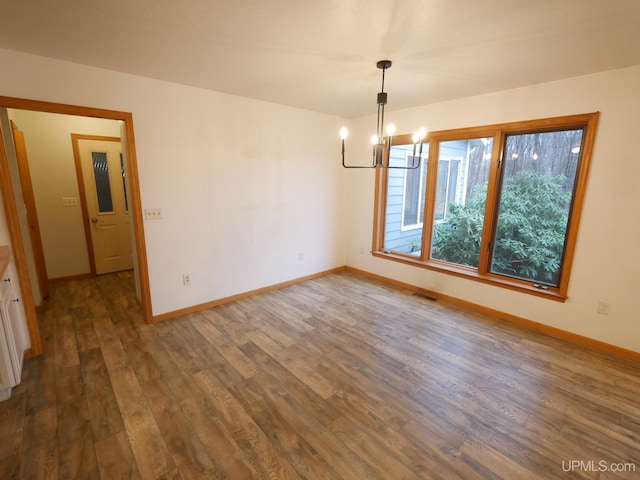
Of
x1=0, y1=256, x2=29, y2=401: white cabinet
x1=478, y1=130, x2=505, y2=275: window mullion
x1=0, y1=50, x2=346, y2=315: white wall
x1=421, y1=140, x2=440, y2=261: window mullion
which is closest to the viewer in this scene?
x1=0, y1=256, x2=29, y2=401: white cabinet

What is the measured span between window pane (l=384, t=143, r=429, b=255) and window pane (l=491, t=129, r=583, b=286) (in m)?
1.15

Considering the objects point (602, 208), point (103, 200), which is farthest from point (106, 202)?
point (602, 208)

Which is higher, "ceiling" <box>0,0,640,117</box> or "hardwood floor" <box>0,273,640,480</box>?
"ceiling" <box>0,0,640,117</box>

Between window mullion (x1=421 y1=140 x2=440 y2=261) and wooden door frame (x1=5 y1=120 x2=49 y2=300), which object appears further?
window mullion (x1=421 y1=140 x2=440 y2=261)

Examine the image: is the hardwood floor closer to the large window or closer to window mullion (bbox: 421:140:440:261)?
the large window

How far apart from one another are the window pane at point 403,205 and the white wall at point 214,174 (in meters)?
0.98

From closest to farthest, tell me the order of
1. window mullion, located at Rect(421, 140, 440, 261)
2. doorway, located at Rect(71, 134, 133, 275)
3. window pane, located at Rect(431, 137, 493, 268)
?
window pane, located at Rect(431, 137, 493, 268) → window mullion, located at Rect(421, 140, 440, 261) → doorway, located at Rect(71, 134, 133, 275)

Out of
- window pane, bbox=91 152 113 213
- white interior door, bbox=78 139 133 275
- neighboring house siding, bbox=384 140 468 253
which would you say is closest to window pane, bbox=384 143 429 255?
neighboring house siding, bbox=384 140 468 253

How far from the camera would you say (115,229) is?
4.86 m

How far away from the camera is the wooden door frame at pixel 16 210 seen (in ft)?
7.82

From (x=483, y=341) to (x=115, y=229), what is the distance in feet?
18.1

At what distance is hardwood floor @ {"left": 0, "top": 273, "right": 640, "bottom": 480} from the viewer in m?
1.67

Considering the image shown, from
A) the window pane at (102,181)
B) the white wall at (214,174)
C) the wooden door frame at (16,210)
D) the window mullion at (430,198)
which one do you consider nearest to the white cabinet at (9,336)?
the wooden door frame at (16,210)

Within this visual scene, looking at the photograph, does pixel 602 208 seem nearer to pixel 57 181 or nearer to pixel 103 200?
pixel 103 200
